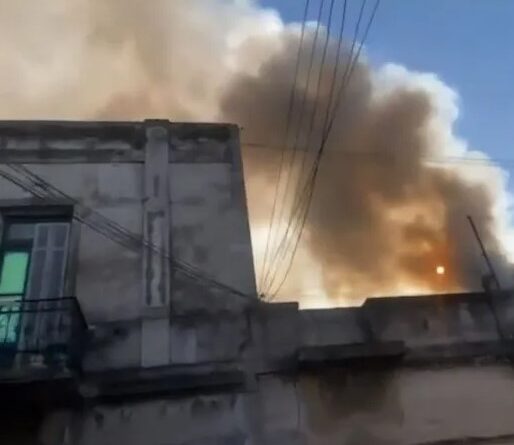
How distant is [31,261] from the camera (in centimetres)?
1042

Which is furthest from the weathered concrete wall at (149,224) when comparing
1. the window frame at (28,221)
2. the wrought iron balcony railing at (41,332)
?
the wrought iron balcony railing at (41,332)

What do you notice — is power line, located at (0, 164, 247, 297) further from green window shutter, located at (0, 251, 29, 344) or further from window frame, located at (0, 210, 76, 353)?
green window shutter, located at (0, 251, 29, 344)

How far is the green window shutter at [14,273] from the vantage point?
10117mm

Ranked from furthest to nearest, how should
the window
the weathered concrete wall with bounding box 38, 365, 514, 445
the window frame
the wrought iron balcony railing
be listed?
the window frame < the window < the wrought iron balcony railing < the weathered concrete wall with bounding box 38, 365, 514, 445

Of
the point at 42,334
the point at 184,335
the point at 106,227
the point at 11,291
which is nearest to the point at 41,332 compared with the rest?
the point at 42,334

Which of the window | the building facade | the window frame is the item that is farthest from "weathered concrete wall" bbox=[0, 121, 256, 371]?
the window

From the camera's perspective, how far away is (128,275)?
1028 cm

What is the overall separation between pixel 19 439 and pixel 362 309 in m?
5.04

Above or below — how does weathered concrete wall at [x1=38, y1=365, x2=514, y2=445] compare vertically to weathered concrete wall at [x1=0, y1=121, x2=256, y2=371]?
below

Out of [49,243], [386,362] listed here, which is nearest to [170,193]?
[49,243]

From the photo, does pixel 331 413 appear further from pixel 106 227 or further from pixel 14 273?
pixel 14 273

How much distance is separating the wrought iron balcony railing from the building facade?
0.9 inches

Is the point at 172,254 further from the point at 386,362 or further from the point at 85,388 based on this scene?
the point at 386,362

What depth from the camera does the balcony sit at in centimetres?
875
